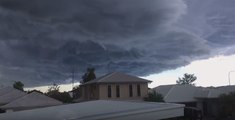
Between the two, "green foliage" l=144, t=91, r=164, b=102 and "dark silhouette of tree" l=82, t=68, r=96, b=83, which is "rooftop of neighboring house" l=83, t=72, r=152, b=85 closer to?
→ "green foliage" l=144, t=91, r=164, b=102

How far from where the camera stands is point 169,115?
7.34 m

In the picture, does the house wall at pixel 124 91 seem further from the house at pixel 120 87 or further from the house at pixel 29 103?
the house at pixel 29 103

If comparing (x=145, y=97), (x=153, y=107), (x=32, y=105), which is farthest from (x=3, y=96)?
(x=153, y=107)

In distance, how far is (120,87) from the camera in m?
51.0

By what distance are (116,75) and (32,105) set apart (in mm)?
17497

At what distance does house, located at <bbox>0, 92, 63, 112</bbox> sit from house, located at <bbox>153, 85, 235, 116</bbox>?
56.7 feet

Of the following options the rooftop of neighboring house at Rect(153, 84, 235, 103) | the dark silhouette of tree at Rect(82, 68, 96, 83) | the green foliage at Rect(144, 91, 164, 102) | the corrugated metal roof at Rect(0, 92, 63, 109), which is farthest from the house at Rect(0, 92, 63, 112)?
the dark silhouette of tree at Rect(82, 68, 96, 83)

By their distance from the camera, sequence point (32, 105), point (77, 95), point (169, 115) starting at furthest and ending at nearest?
point (77, 95), point (32, 105), point (169, 115)

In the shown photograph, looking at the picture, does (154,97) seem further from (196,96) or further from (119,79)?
(196,96)

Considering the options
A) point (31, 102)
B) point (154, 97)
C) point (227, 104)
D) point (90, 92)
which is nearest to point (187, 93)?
point (154, 97)

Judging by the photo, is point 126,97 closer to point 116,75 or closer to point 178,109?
point 116,75

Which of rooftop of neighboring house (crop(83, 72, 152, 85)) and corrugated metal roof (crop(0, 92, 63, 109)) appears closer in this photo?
corrugated metal roof (crop(0, 92, 63, 109))

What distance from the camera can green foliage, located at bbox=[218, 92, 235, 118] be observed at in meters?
41.5

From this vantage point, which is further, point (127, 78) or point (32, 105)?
point (127, 78)
